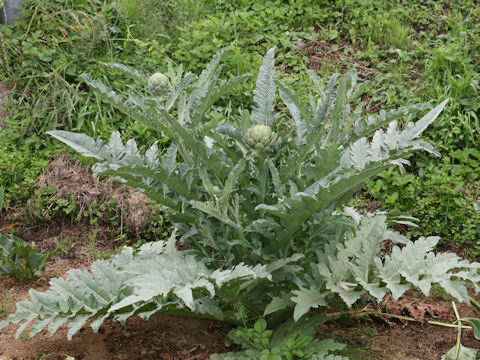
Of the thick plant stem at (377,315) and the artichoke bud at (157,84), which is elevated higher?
the artichoke bud at (157,84)

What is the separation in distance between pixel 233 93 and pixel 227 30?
0.79 meters

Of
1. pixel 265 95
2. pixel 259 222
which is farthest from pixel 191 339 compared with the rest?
pixel 265 95

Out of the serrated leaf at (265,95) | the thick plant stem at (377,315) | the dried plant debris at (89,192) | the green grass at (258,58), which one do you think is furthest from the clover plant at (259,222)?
the green grass at (258,58)

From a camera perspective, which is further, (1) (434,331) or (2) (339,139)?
(1) (434,331)

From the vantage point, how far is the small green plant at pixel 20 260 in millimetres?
3078

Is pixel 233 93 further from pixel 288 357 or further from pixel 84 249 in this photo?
pixel 288 357

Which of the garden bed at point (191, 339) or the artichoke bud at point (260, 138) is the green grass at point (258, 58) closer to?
the garden bed at point (191, 339)

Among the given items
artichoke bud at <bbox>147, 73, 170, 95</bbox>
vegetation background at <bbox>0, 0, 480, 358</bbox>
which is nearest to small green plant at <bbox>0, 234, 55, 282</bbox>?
vegetation background at <bbox>0, 0, 480, 358</bbox>

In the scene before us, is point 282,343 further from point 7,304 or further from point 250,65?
point 250,65

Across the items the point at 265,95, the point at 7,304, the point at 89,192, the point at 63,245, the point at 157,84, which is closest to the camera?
the point at 157,84

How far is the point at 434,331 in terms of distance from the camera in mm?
2801

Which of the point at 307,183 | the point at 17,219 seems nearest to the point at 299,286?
the point at 307,183

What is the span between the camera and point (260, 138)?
2.28m

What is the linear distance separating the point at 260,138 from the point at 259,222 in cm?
34
